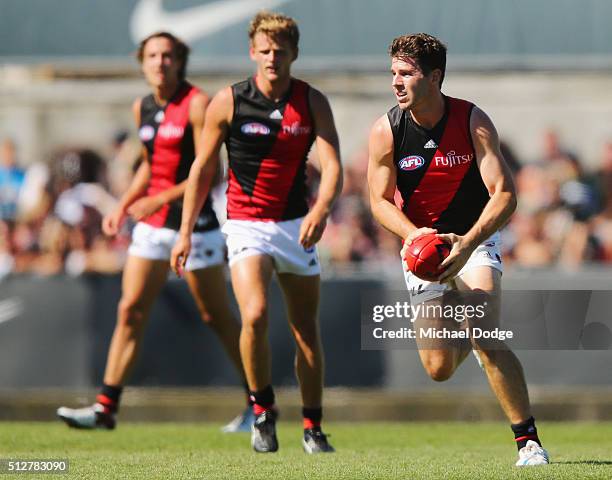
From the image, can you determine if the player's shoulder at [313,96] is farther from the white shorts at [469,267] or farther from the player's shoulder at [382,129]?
the white shorts at [469,267]

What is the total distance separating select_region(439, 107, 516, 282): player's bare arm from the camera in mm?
7215

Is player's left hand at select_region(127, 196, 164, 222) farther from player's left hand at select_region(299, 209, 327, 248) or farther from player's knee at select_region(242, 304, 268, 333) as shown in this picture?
player's left hand at select_region(299, 209, 327, 248)

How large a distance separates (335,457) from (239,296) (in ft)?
3.84

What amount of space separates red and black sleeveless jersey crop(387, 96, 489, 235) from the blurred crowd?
530 cm

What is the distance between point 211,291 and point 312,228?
2.02m

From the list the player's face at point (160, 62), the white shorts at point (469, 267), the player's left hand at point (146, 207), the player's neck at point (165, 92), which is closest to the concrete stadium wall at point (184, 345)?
the player's left hand at point (146, 207)

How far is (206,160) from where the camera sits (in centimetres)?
866

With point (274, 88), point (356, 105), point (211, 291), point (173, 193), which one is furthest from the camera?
point (356, 105)

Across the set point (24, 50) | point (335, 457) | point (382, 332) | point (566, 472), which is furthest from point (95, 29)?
point (566, 472)

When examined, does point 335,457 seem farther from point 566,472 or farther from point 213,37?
point 213,37

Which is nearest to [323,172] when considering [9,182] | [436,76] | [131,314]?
[436,76]

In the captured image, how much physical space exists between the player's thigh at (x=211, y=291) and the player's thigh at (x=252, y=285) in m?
1.54

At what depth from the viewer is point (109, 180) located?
15328 mm

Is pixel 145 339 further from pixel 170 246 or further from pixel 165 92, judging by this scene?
pixel 165 92
